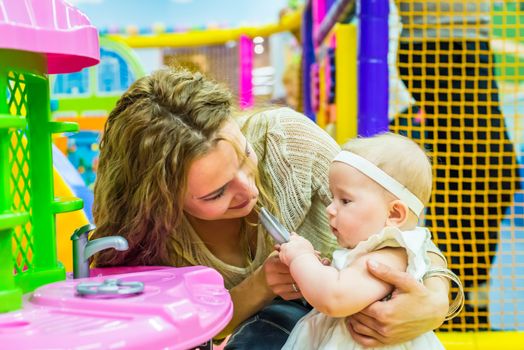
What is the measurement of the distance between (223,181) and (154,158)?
116mm

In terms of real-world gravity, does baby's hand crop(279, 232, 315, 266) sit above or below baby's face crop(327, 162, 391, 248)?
below

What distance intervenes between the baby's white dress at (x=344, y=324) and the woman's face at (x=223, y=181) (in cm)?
19

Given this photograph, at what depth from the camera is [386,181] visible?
3.28 feet

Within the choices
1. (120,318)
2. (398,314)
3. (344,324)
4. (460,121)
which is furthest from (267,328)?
(460,121)

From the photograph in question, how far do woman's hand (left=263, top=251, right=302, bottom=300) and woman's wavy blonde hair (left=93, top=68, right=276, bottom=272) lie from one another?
0.14m

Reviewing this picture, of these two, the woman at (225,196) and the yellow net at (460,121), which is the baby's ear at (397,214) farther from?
the yellow net at (460,121)

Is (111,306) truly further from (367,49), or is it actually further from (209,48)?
(209,48)

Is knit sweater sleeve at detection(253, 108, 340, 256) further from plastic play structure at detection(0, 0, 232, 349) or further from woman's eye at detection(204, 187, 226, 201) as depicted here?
plastic play structure at detection(0, 0, 232, 349)

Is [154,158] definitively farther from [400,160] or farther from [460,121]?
[460,121]

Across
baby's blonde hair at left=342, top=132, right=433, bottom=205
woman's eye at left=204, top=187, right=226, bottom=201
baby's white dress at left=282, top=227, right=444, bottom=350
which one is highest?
baby's blonde hair at left=342, top=132, right=433, bottom=205

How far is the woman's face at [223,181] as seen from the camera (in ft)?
3.35

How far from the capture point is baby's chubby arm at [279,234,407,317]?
92 centimetres

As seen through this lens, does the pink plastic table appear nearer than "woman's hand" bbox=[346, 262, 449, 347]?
Yes

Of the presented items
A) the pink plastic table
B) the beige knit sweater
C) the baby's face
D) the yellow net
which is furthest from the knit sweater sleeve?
the yellow net
